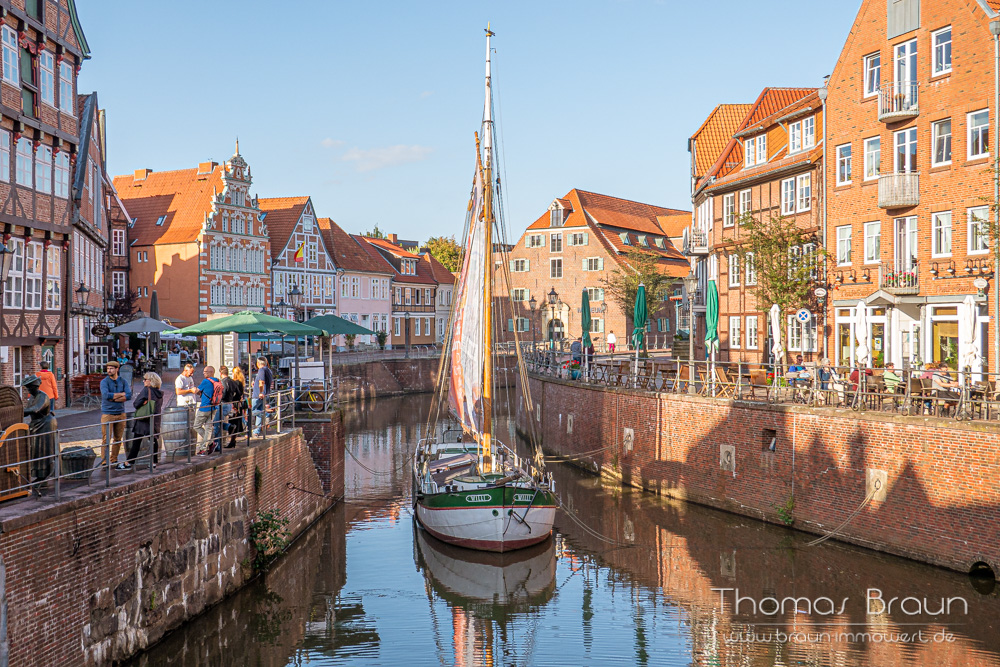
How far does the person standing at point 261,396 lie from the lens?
19.5 m

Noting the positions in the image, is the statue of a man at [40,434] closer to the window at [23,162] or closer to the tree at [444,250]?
the window at [23,162]

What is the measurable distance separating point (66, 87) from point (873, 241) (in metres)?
25.4

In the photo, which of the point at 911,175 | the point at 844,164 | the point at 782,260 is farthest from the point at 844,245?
the point at 911,175

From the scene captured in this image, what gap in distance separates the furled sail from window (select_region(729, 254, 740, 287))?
18.5 meters

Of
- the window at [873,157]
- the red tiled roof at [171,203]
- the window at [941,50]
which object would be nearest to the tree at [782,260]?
the window at [873,157]

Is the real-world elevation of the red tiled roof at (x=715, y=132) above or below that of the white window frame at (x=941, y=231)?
above

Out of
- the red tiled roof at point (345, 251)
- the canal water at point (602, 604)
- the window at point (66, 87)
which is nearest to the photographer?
the canal water at point (602, 604)

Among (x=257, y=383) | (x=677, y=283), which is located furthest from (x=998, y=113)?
(x=677, y=283)

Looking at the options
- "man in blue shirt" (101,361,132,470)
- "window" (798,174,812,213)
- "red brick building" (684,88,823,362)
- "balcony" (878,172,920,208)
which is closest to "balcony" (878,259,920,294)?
"balcony" (878,172,920,208)

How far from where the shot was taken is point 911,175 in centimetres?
2616

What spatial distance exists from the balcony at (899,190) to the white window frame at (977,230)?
5.88 feet

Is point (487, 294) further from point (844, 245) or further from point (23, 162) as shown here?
point (844, 245)

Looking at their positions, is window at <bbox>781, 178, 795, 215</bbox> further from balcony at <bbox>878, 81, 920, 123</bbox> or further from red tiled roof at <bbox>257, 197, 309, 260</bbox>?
red tiled roof at <bbox>257, 197, 309, 260</bbox>

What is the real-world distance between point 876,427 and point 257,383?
14326mm
